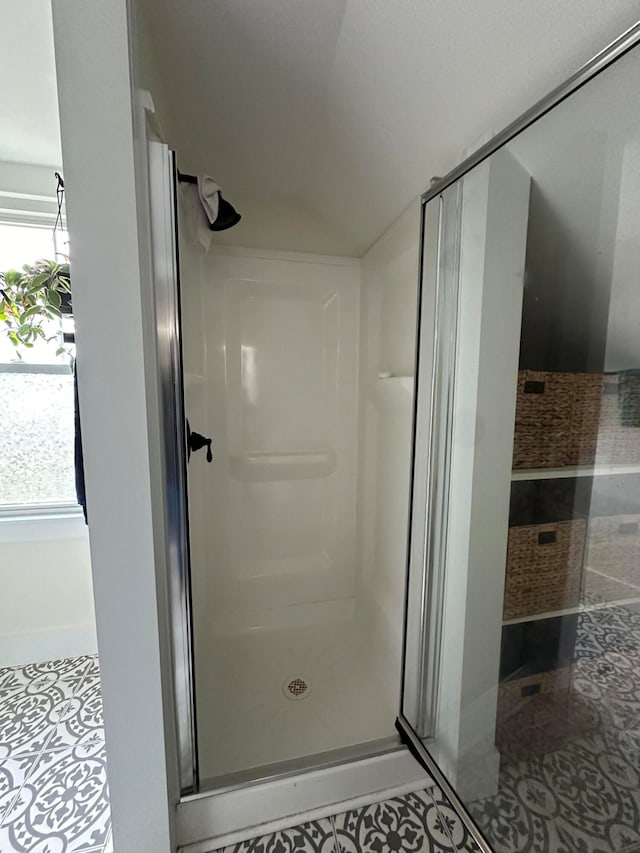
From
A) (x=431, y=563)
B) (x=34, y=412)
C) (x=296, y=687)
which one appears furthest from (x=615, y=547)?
(x=34, y=412)

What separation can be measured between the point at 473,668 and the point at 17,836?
1.41m

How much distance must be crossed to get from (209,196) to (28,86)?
0.74 meters

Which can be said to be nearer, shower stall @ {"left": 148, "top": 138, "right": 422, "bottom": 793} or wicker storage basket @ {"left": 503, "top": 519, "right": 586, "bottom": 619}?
wicker storage basket @ {"left": 503, "top": 519, "right": 586, "bottom": 619}

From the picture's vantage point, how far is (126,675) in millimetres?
809

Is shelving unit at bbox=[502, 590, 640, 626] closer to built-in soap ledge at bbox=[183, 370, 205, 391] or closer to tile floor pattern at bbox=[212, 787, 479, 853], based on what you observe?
tile floor pattern at bbox=[212, 787, 479, 853]

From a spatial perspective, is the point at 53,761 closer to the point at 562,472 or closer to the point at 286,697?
the point at 286,697

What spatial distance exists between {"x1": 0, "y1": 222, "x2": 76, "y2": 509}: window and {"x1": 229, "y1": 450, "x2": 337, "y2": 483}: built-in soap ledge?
811 millimetres

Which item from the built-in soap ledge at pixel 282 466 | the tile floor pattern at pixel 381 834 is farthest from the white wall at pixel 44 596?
the tile floor pattern at pixel 381 834

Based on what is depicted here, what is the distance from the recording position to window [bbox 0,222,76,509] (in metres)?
1.66

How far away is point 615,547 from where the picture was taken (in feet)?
3.09

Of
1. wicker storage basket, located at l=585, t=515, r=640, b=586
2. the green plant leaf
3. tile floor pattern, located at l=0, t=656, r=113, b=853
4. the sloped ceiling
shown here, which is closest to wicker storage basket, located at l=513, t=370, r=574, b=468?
wicker storage basket, located at l=585, t=515, r=640, b=586

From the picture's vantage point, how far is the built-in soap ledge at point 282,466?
194 cm

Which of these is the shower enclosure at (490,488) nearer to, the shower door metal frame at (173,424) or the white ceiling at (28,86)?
the shower door metal frame at (173,424)

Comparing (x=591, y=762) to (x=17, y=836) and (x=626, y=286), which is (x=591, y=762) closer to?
(x=626, y=286)
